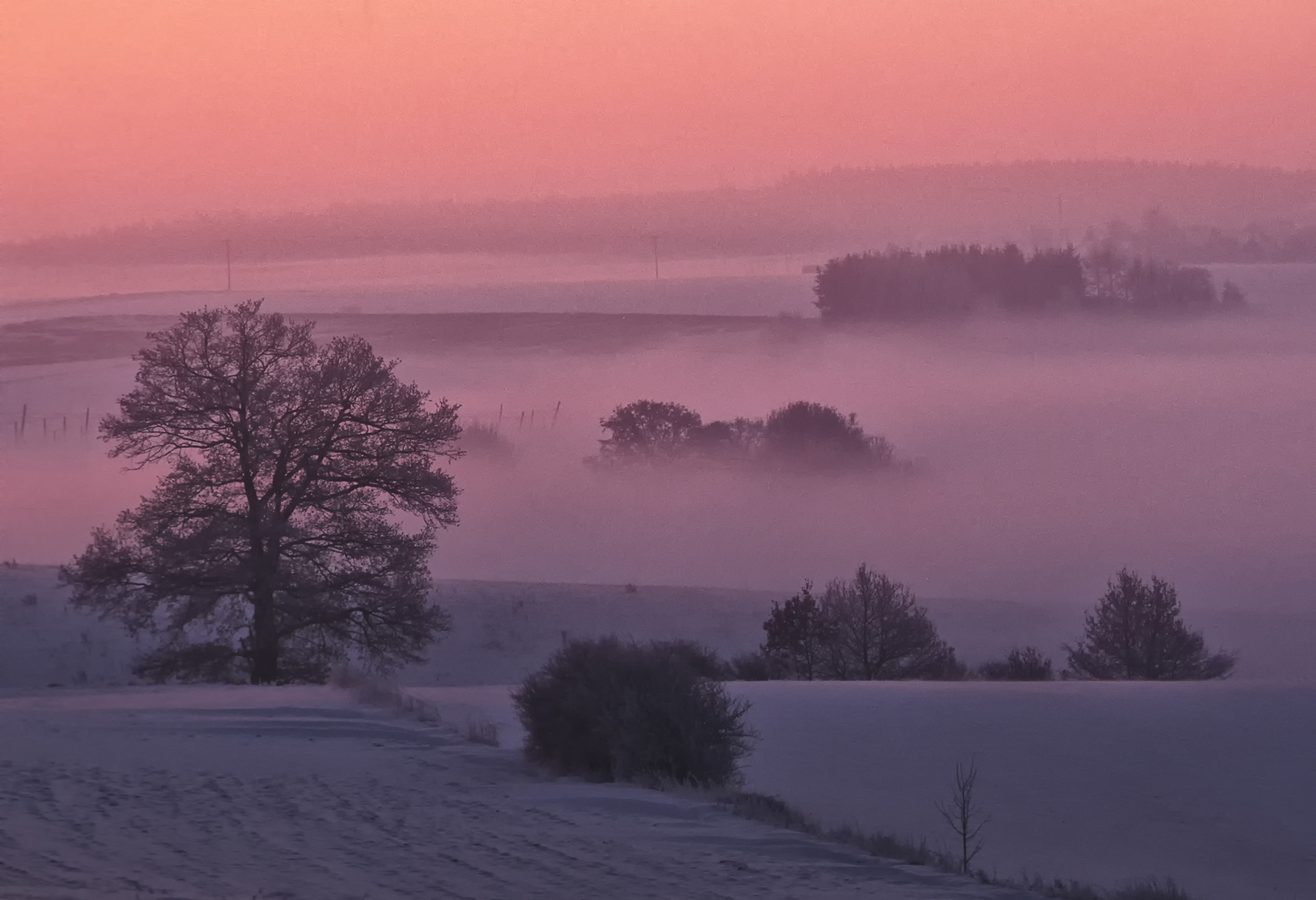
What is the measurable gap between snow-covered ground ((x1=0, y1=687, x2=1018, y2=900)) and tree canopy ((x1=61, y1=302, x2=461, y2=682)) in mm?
8604

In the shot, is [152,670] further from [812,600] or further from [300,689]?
[812,600]

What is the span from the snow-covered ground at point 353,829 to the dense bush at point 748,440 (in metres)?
57.6

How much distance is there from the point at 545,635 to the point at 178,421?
15715mm

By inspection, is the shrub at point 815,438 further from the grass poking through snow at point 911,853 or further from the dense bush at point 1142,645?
the grass poking through snow at point 911,853

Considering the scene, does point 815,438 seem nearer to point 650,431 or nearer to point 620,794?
point 650,431

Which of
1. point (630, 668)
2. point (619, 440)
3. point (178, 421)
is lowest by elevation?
point (630, 668)

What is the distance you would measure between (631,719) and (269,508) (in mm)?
13132

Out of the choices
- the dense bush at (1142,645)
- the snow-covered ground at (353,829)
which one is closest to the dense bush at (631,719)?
the snow-covered ground at (353,829)

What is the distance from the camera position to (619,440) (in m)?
72.6

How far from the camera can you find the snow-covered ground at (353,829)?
8172 millimetres

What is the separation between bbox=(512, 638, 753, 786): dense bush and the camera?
12.5 metres

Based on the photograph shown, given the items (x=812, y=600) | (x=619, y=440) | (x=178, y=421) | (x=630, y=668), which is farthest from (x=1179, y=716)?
(x=619, y=440)

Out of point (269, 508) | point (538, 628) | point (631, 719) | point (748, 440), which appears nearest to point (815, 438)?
point (748, 440)

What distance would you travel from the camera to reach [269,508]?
23891 mm
